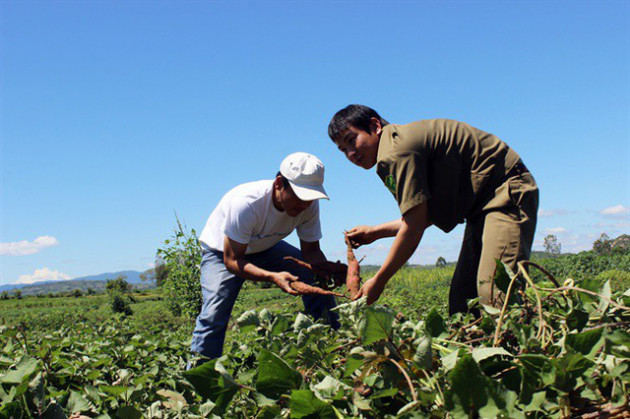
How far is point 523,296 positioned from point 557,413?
0.31 m

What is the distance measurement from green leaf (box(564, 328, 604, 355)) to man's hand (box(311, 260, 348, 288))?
74.4 inches

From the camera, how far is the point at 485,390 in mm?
758

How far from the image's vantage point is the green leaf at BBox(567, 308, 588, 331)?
979 mm

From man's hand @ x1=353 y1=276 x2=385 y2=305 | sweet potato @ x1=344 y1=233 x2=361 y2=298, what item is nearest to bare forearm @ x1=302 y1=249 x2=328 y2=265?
sweet potato @ x1=344 y1=233 x2=361 y2=298

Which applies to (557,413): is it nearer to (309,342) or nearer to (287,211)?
(309,342)

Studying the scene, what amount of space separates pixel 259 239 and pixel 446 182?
1.46 meters

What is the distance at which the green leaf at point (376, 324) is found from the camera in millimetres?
868

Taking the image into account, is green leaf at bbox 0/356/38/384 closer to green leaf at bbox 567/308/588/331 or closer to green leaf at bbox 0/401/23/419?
green leaf at bbox 0/401/23/419

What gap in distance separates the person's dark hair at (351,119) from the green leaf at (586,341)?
68.3 inches

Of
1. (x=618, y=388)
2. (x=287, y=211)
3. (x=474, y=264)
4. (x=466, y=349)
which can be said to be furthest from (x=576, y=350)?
(x=287, y=211)

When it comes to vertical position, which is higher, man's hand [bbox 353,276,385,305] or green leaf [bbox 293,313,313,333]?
green leaf [bbox 293,313,313,333]

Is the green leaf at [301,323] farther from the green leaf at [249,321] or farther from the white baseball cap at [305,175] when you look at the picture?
the white baseball cap at [305,175]

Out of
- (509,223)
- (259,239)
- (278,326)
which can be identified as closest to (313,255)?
(259,239)

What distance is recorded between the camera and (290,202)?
3.13m
